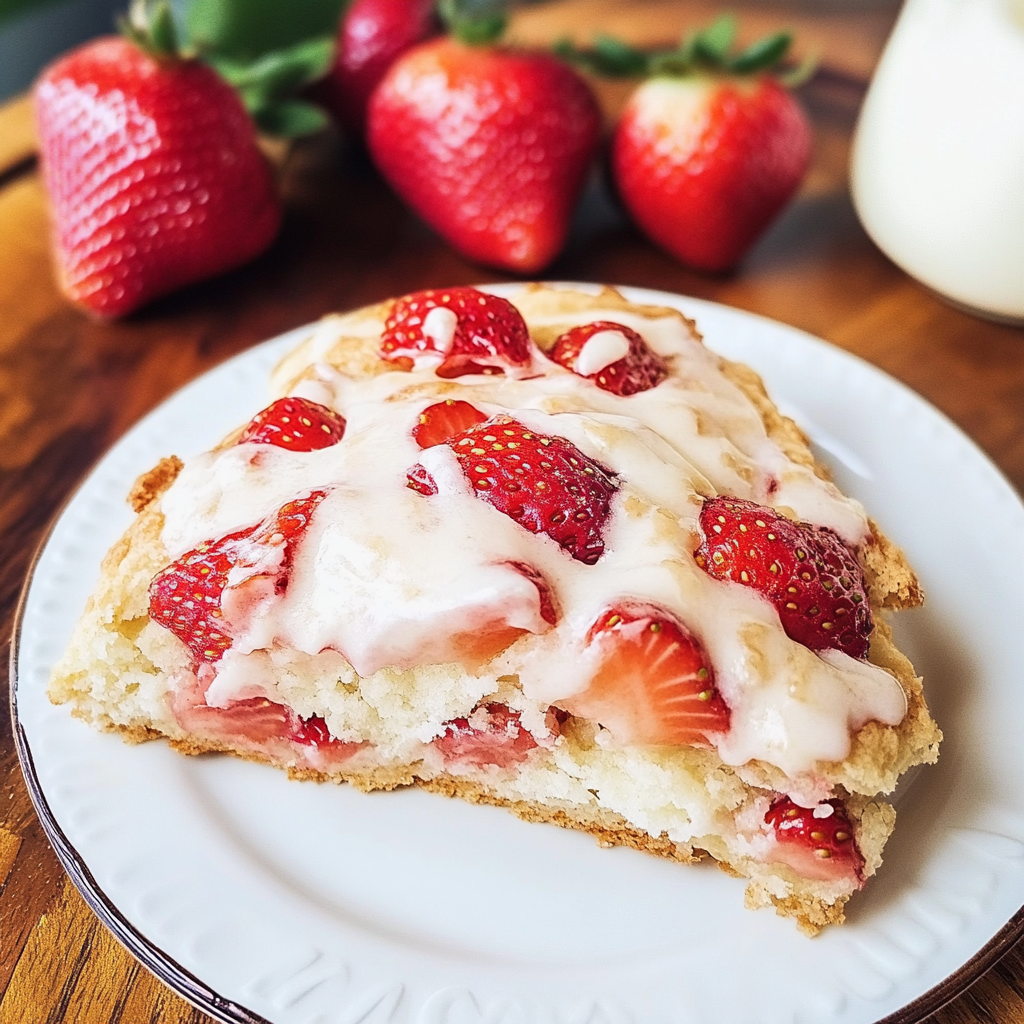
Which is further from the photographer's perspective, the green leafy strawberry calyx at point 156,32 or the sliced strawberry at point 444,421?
the green leafy strawberry calyx at point 156,32

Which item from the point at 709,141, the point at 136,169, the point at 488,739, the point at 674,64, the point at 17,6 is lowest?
the point at 17,6

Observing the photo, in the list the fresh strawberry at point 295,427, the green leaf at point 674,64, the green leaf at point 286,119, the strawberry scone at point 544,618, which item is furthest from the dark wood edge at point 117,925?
the green leaf at point 674,64

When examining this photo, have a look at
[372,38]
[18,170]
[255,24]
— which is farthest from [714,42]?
[18,170]

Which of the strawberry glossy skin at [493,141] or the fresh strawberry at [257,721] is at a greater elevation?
the strawberry glossy skin at [493,141]

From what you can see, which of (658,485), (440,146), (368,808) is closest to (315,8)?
(440,146)

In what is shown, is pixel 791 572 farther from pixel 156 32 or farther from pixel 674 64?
pixel 156 32

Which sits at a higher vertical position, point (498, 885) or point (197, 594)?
point (197, 594)

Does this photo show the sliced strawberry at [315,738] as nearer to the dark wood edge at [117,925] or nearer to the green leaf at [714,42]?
the dark wood edge at [117,925]
